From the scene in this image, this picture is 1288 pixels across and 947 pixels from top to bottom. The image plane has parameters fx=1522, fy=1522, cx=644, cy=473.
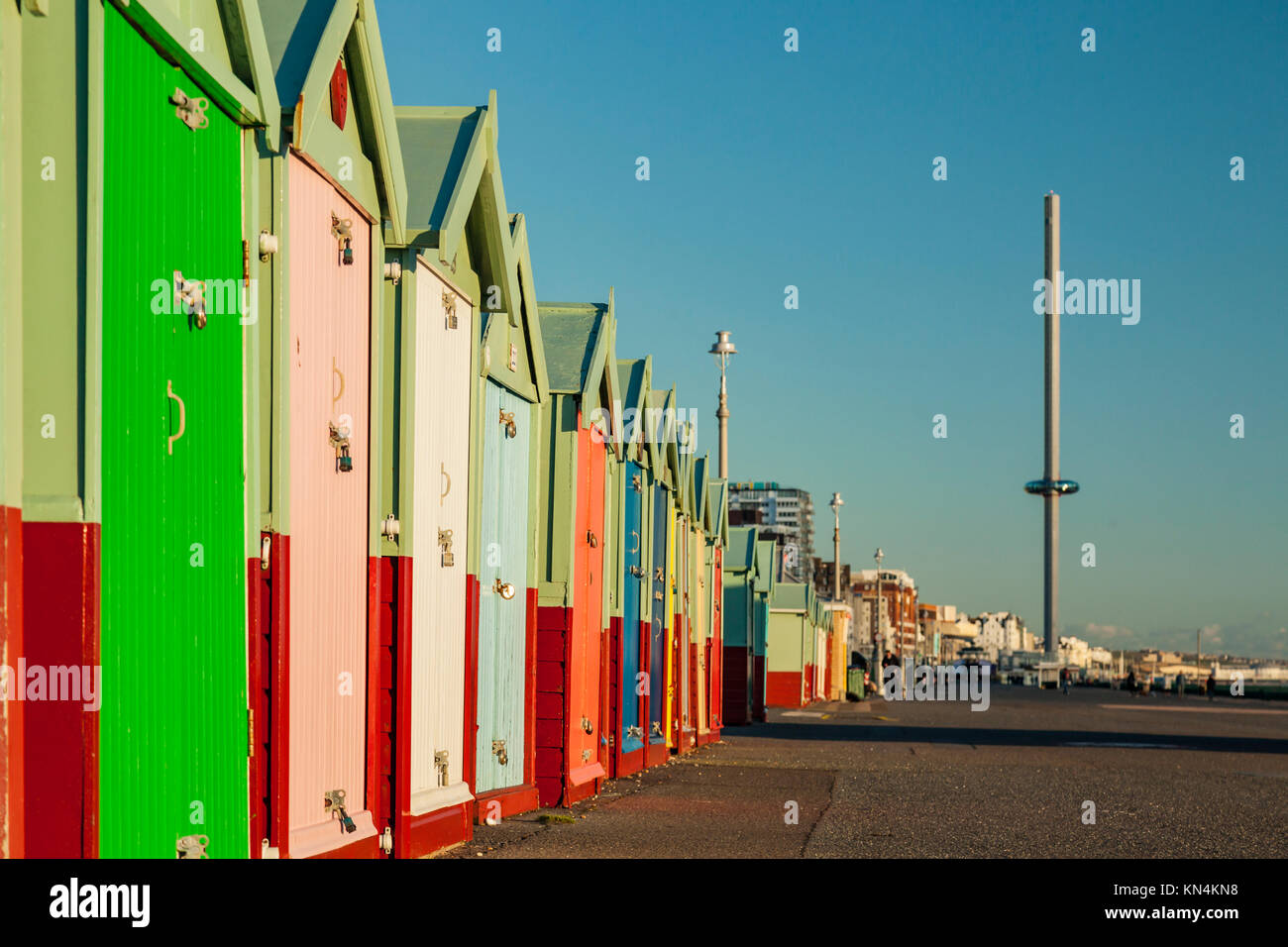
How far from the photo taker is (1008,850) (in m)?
12.1

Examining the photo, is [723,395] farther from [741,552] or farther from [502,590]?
[502,590]

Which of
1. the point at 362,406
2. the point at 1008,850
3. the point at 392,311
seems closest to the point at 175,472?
the point at 362,406

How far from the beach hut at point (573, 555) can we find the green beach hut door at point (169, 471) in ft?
26.8

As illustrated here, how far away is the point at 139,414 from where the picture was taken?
5867 mm

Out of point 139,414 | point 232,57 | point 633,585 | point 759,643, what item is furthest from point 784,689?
point 139,414

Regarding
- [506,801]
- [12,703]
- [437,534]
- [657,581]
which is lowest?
[506,801]

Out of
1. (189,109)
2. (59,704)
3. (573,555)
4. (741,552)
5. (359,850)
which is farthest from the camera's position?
(741,552)

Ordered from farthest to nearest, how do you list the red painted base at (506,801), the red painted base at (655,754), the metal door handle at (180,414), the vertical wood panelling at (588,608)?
1. the red painted base at (655,754)
2. the vertical wood panelling at (588,608)
3. the red painted base at (506,801)
4. the metal door handle at (180,414)

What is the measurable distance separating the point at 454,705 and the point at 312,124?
195 inches

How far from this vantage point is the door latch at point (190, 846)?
20.4 ft

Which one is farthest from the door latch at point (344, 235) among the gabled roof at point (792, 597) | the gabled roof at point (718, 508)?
the gabled roof at point (792, 597)

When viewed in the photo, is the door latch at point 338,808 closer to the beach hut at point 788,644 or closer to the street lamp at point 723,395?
the street lamp at point 723,395

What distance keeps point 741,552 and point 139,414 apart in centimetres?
3441
